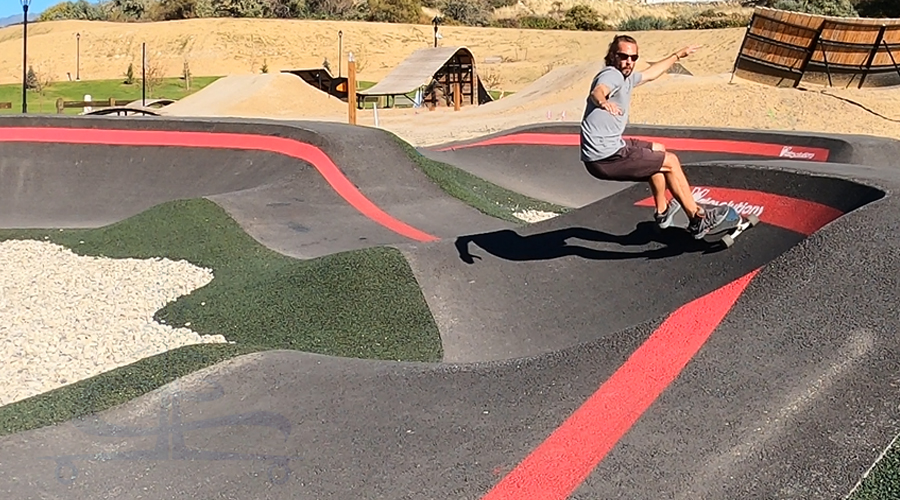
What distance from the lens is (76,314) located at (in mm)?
8969

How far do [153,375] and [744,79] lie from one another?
75.0 feet

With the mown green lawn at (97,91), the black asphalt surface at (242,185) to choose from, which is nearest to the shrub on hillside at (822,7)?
the mown green lawn at (97,91)

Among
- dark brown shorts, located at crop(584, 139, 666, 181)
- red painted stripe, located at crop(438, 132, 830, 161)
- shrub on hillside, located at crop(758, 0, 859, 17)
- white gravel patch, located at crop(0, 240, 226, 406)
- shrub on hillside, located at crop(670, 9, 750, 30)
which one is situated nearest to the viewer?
dark brown shorts, located at crop(584, 139, 666, 181)

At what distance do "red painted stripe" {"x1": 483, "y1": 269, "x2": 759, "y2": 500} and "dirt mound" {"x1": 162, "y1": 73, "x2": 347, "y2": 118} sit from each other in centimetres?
2853

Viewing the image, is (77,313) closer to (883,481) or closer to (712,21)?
(883,481)

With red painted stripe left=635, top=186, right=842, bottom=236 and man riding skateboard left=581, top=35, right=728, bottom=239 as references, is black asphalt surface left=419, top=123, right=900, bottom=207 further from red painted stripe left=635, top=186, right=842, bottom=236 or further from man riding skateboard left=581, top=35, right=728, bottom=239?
man riding skateboard left=581, top=35, right=728, bottom=239

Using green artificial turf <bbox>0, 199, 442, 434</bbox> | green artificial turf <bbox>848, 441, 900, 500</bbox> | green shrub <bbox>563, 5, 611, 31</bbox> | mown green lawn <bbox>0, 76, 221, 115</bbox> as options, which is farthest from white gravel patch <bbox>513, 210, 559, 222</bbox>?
green shrub <bbox>563, 5, 611, 31</bbox>

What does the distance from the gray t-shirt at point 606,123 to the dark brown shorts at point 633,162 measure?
53 mm

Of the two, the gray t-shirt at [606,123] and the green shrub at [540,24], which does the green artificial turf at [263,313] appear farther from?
the green shrub at [540,24]

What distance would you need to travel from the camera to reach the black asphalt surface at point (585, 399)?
377 centimetres

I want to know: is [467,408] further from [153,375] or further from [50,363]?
[50,363]

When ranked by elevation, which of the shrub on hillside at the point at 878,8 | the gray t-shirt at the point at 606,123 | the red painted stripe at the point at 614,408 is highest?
the shrub on hillside at the point at 878,8

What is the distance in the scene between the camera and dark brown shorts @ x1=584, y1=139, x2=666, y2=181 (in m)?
6.59

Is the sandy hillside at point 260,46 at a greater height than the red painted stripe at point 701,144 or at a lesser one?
greater
